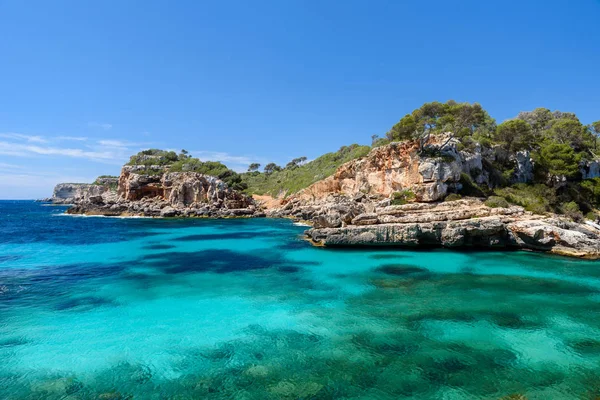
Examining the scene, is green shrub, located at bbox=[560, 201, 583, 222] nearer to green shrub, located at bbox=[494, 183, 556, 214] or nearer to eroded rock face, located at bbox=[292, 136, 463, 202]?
green shrub, located at bbox=[494, 183, 556, 214]

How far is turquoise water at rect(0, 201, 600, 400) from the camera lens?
7914 mm

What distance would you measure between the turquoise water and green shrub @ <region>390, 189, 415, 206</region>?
16806mm

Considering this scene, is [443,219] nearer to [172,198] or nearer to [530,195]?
[530,195]

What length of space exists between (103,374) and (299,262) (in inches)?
571

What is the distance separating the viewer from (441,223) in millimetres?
25859

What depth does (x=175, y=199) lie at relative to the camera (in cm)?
6381

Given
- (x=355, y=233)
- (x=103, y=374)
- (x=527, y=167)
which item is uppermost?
(x=527, y=167)

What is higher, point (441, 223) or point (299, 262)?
point (441, 223)

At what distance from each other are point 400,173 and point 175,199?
43026 mm

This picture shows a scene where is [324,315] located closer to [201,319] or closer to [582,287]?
[201,319]

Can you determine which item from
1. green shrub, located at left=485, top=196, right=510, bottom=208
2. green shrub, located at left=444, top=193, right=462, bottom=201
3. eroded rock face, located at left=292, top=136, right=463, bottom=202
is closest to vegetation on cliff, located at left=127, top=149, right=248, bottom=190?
eroded rock face, located at left=292, top=136, right=463, bottom=202

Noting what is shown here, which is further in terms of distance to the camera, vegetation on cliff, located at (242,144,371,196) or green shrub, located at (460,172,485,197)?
vegetation on cliff, located at (242,144,371,196)

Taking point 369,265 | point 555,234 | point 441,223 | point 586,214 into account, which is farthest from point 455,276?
point 586,214

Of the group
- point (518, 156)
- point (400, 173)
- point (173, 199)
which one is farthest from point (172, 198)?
point (518, 156)
